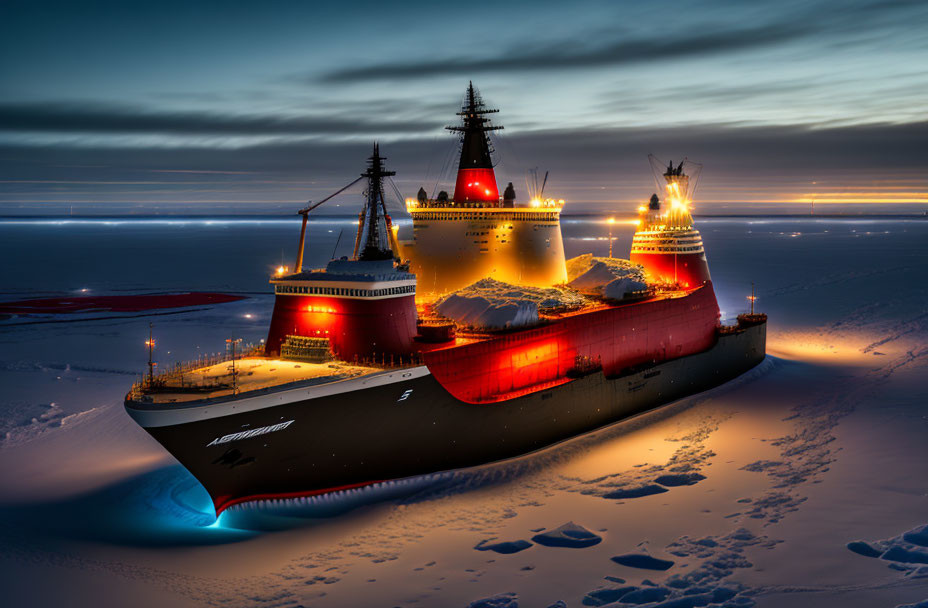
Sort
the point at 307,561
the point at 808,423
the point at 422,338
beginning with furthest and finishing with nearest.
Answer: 1. the point at 808,423
2. the point at 422,338
3. the point at 307,561

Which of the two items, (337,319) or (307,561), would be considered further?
(337,319)

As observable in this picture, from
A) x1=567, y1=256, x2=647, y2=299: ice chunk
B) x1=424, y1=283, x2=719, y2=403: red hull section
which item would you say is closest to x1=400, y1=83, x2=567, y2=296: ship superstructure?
x1=567, y1=256, x2=647, y2=299: ice chunk

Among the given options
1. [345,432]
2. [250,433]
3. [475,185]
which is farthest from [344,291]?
[475,185]

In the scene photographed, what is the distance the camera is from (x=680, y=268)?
3734 cm

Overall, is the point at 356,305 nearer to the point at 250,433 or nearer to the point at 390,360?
the point at 390,360

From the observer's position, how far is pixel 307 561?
606 inches

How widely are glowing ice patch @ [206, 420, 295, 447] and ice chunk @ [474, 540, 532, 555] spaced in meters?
5.27

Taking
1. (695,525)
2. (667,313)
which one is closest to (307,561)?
(695,525)

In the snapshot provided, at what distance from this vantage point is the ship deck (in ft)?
55.6

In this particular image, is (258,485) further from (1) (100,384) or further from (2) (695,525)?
(1) (100,384)

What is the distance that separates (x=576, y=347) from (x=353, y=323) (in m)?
9.57

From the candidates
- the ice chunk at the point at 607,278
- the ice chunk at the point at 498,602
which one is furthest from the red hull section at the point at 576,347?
the ice chunk at the point at 498,602

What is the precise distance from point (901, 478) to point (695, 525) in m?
7.07

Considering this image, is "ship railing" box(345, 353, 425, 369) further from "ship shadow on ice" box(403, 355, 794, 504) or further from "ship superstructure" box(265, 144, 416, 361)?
"ship shadow on ice" box(403, 355, 794, 504)
